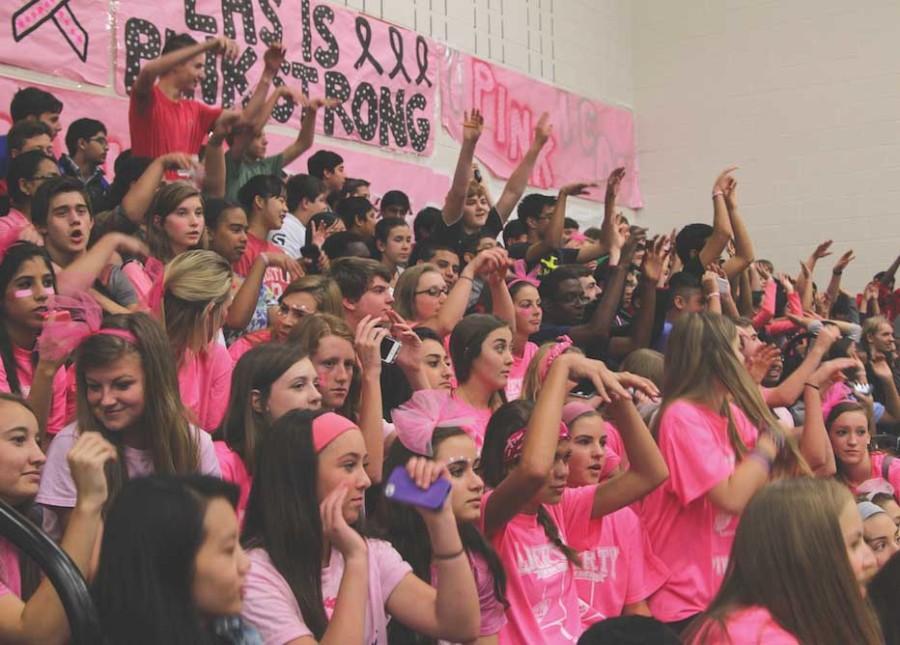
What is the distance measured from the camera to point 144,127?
5.57 meters

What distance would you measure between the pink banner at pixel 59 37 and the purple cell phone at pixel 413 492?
14.5 feet

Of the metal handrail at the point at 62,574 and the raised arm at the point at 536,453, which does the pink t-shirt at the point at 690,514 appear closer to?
the raised arm at the point at 536,453

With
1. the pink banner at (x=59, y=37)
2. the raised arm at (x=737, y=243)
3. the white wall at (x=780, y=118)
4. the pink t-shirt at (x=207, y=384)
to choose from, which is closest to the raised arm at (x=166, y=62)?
the pink banner at (x=59, y=37)

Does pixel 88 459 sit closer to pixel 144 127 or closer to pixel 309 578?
pixel 309 578

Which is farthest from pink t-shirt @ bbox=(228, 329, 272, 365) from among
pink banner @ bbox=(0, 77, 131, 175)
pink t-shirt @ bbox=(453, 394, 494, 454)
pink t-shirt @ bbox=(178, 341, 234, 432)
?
pink banner @ bbox=(0, 77, 131, 175)

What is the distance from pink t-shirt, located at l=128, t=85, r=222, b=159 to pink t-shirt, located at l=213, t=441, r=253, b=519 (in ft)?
9.15

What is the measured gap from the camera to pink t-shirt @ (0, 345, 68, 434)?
10.6ft

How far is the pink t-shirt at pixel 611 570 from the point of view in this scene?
336 centimetres

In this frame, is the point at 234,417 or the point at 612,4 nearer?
the point at 234,417

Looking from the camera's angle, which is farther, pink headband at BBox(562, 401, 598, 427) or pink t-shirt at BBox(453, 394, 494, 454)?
pink t-shirt at BBox(453, 394, 494, 454)

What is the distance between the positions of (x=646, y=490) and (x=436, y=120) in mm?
6145

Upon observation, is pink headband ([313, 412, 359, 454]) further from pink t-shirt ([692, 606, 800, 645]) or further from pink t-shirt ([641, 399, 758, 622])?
pink t-shirt ([641, 399, 758, 622])

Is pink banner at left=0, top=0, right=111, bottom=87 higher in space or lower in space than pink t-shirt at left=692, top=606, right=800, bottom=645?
higher

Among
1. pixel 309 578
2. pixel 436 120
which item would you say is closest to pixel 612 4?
pixel 436 120
